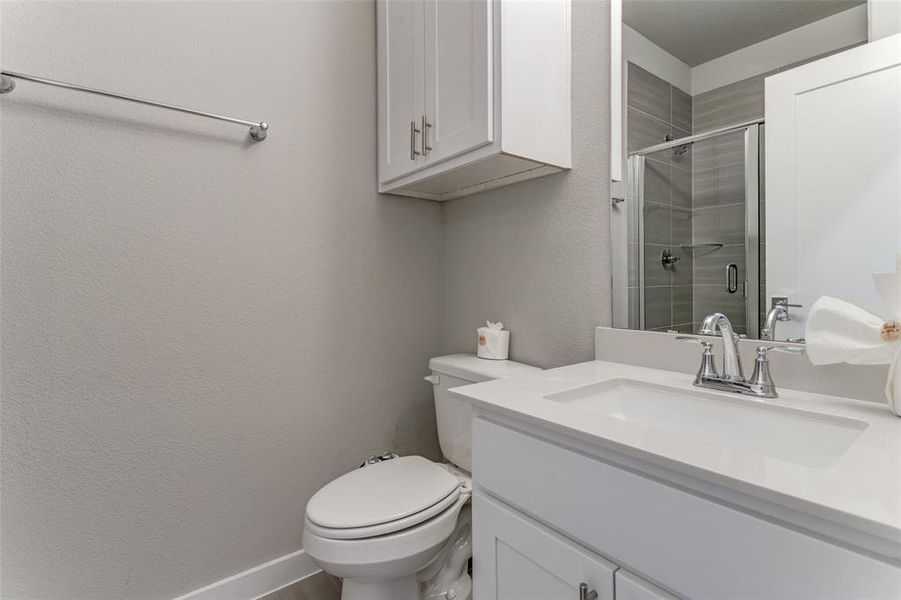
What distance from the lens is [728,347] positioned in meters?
0.93

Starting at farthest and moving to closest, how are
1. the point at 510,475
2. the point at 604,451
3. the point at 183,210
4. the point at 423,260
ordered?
the point at 423,260
the point at 183,210
the point at 510,475
the point at 604,451

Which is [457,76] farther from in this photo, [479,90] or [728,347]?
[728,347]

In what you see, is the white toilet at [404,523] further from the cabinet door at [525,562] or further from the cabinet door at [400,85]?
the cabinet door at [400,85]

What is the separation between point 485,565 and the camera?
0.90 metres

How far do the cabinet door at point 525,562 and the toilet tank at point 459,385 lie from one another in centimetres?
46

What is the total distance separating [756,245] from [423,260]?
1142 millimetres

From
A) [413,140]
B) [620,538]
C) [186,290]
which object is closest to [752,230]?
[620,538]

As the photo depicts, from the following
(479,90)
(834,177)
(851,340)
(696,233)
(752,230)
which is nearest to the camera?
(851,340)

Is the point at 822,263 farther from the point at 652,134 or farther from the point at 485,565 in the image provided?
the point at 485,565

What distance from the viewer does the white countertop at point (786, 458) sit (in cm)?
46

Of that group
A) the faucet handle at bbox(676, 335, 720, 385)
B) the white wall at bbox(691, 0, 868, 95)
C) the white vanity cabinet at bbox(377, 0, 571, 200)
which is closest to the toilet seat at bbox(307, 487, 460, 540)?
the faucet handle at bbox(676, 335, 720, 385)

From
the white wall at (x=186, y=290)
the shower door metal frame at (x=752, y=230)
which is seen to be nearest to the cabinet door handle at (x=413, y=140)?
the white wall at (x=186, y=290)

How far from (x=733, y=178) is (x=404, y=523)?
1101 mm

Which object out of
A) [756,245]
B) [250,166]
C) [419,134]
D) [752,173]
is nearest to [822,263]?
[756,245]
